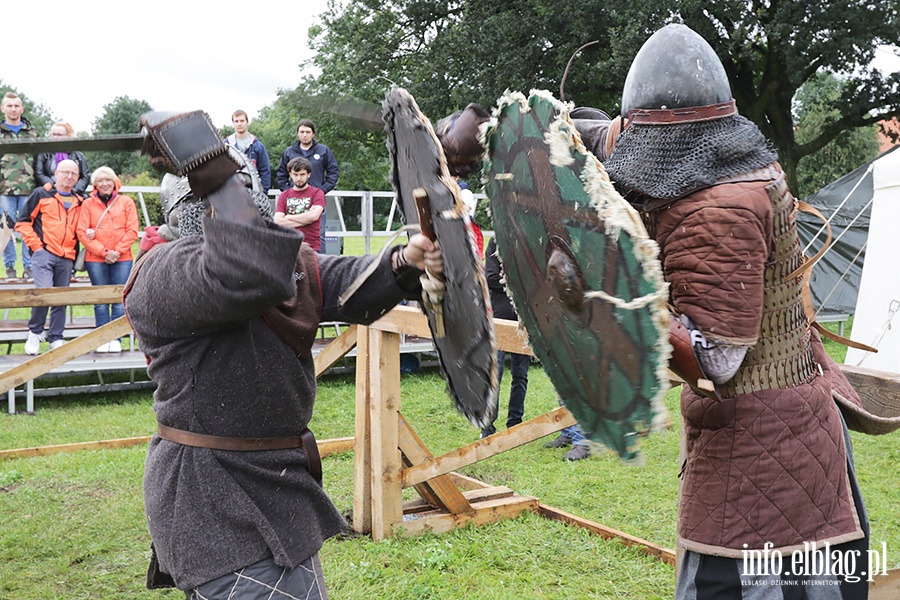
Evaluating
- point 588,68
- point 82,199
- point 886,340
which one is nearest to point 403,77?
point 588,68

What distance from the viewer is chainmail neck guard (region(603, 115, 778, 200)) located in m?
2.05

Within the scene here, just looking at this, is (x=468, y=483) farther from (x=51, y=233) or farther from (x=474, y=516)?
(x=51, y=233)

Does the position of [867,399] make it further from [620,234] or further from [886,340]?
[886,340]

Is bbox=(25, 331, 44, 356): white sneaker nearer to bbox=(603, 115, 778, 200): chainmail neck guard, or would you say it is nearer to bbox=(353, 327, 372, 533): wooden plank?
bbox=(353, 327, 372, 533): wooden plank

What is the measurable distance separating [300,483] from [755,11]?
1787cm

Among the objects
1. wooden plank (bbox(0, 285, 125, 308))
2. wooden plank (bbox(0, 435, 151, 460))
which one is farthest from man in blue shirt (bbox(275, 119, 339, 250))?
wooden plank (bbox(0, 285, 125, 308))

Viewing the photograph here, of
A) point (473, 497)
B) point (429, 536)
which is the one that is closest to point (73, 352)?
point (429, 536)

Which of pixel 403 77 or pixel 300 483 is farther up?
pixel 403 77

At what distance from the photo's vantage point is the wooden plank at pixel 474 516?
4668 mm

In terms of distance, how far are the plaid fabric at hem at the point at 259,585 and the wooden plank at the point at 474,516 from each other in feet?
8.47

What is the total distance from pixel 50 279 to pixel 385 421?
5514 millimetres

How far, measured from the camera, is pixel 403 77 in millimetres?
19766

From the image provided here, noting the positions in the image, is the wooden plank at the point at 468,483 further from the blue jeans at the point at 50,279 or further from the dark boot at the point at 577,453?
the blue jeans at the point at 50,279

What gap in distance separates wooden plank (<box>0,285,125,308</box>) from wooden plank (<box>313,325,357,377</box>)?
1361 mm
